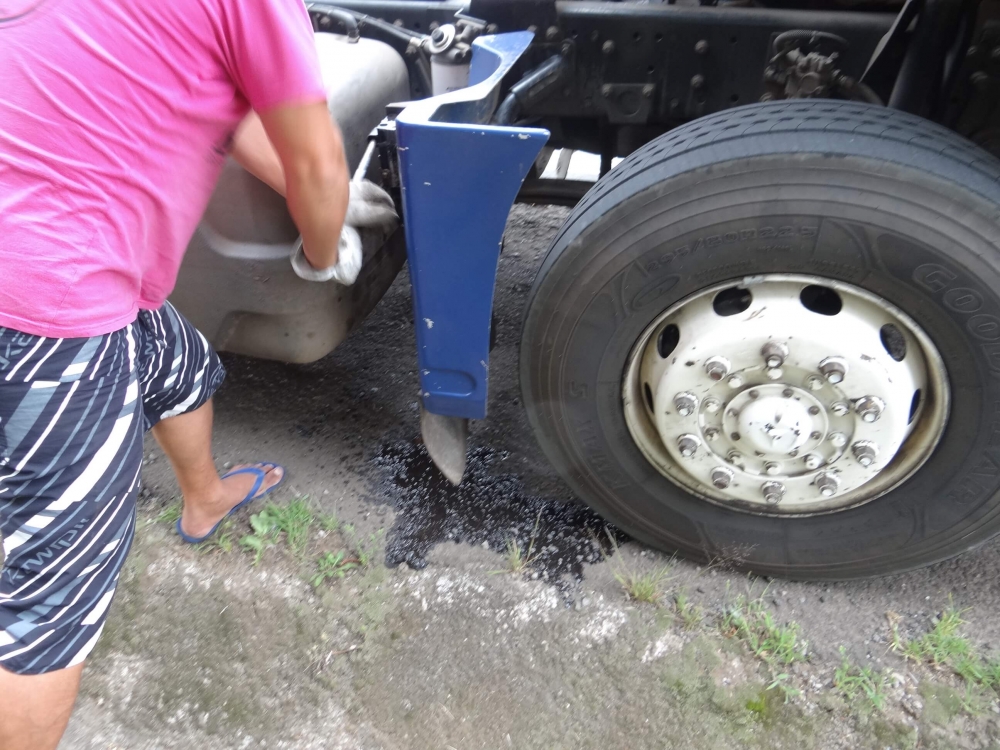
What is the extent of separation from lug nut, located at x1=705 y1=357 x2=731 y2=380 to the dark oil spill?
66 cm

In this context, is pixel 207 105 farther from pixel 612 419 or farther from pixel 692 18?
pixel 692 18

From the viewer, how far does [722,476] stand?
66.7 inches

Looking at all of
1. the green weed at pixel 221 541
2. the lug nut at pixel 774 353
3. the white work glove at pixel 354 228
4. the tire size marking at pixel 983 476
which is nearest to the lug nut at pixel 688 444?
the lug nut at pixel 774 353

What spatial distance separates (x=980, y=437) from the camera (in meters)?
1.50

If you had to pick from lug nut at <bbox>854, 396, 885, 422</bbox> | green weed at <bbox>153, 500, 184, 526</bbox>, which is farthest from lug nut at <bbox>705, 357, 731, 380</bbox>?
green weed at <bbox>153, 500, 184, 526</bbox>

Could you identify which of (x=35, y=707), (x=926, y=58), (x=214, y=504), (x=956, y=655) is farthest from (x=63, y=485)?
(x=926, y=58)

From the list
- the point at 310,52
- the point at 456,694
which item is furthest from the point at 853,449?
the point at 310,52

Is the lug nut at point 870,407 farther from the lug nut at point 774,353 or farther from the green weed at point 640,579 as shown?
the green weed at point 640,579

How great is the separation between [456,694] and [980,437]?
50.9 inches

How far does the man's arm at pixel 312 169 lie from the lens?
119 centimetres

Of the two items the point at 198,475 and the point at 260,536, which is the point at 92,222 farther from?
the point at 260,536

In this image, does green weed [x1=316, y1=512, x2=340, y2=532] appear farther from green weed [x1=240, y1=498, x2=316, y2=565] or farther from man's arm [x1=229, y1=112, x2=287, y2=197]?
man's arm [x1=229, y1=112, x2=287, y2=197]

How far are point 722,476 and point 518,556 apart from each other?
602mm

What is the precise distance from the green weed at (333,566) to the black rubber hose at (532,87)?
1253 mm
